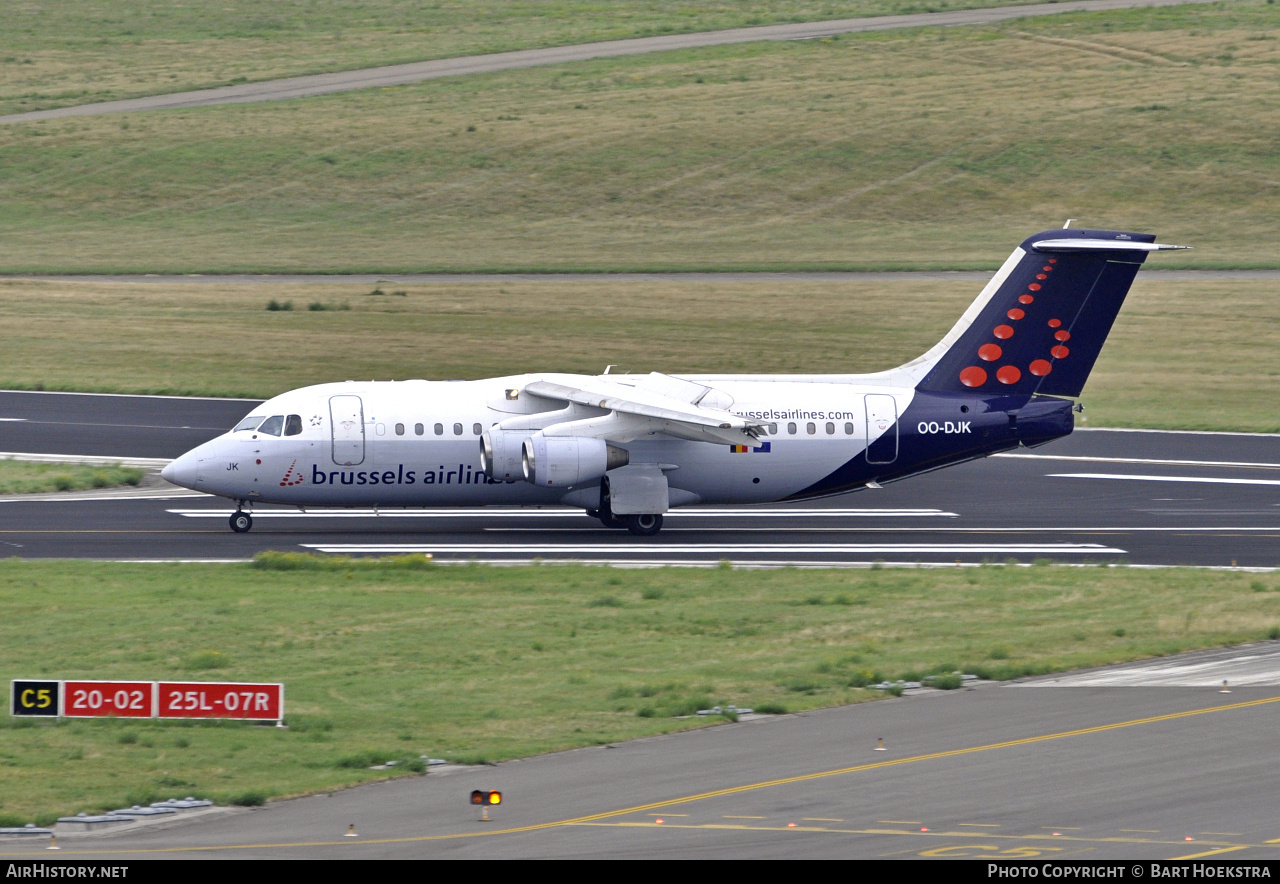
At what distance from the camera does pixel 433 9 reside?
Answer: 12256 centimetres

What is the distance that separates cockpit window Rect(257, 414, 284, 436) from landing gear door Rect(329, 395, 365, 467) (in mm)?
1034

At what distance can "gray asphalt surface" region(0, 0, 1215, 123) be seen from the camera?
101 metres

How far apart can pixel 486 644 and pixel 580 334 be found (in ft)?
122

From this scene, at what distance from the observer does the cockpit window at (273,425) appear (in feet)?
110

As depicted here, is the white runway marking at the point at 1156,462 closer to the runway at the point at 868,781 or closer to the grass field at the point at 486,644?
the runway at the point at 868,781

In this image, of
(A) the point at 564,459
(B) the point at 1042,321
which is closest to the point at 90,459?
(A) the point at 564,459

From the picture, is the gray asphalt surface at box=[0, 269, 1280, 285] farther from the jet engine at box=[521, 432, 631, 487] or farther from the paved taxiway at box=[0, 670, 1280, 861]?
the paved taxiway at box=[0, 670, 1280, 861]

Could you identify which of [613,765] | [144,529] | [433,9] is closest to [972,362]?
[144,529]

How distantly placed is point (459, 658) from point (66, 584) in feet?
27.8

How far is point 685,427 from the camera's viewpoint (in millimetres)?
33375

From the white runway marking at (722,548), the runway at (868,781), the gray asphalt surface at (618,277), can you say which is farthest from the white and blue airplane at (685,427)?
the gray asphalt surface at (618,277)

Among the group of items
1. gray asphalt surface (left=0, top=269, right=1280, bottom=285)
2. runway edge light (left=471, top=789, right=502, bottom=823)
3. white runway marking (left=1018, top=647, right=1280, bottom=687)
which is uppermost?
gray asphalt surface (left=0, top=269, right=1280, bottom=285)

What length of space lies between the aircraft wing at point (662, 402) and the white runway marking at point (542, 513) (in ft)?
13.4

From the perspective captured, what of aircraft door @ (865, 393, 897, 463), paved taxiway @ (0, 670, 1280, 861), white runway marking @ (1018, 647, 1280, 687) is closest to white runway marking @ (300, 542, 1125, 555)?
aircraft door @ (865, 393, 897, 463)
